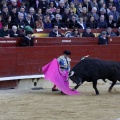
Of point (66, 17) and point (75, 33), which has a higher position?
point (66, 17)

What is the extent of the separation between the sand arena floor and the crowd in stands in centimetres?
196

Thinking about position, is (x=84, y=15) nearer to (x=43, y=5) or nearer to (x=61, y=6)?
(x=61, y=6)

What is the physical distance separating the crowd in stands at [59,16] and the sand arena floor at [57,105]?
1957mm

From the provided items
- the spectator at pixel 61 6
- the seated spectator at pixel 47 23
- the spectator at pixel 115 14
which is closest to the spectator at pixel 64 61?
the seated spectator at pixel 47 23

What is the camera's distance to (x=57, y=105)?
10812 mm

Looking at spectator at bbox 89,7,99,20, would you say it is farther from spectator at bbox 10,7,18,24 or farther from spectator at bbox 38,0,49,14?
spectator at bbox 10,7,18,24

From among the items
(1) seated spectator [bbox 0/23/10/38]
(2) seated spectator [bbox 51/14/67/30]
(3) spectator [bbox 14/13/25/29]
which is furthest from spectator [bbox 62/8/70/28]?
(1) seated spectator [bbox 0/23/10/38]

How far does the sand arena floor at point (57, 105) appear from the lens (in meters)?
9.26

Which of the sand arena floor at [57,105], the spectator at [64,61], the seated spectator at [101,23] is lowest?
the sand arena floor at [57,105]

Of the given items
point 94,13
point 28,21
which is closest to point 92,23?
point 94,13

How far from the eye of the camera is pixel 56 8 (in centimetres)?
1622

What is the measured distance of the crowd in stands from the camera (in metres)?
14.6

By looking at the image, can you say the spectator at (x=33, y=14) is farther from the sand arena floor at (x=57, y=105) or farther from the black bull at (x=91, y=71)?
the black bull at (x=91, y=71)

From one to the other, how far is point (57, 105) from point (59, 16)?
5369 millimetres
